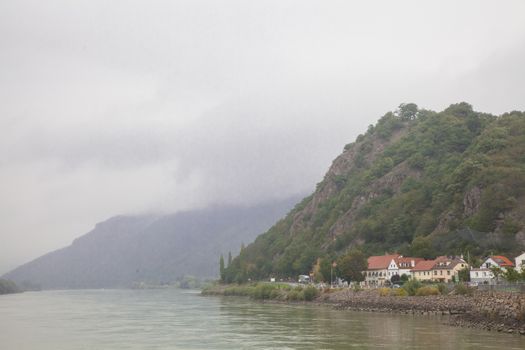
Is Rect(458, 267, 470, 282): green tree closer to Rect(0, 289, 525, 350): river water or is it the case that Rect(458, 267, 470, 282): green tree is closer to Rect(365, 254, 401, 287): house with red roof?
Rect(365, 254, 401, 287): house with red roof

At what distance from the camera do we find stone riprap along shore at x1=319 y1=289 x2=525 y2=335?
60.9 metres

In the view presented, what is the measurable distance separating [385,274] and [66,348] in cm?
9782

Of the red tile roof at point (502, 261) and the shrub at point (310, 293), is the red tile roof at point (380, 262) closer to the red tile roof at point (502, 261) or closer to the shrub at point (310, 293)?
the shrub at point (310, 293)

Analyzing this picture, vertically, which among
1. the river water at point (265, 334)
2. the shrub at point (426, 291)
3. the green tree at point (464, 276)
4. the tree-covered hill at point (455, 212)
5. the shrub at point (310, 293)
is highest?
the tree-covered hill at point (455, 212)

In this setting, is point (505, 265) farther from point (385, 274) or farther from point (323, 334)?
point (323, 334)

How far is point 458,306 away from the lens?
80.8m

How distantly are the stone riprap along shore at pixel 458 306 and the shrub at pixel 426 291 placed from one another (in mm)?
2290

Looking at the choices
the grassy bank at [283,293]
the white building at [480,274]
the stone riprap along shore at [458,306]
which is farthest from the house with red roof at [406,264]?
the white building at [480,274]

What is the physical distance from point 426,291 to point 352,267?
38673 mm

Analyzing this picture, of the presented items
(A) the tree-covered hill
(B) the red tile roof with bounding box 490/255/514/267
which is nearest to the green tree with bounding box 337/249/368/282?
(A) the tree-covered hill

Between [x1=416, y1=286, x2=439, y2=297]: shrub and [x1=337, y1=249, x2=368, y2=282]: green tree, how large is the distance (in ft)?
121

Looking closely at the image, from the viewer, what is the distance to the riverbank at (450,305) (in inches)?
2409

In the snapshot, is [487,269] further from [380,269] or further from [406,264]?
[380,269]

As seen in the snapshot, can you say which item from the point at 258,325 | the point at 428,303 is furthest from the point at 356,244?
the point at 258,325
